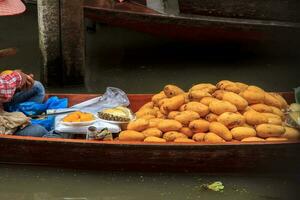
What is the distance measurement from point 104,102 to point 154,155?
95cm

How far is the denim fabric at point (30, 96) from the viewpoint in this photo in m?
4.93

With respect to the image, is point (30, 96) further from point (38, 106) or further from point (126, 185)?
point (126, 185)

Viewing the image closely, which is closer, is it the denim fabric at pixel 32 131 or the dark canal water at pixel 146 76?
the dark canal water at pixel 146 76

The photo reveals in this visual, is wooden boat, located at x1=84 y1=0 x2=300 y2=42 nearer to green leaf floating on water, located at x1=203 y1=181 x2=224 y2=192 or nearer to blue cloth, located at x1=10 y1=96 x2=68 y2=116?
blue cloth, located at x1=10 y1=96 x2=68 y2=116

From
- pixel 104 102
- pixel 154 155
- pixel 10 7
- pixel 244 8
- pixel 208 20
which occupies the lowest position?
pixel 154 155

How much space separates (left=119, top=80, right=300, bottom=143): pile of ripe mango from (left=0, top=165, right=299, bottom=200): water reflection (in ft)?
1.01

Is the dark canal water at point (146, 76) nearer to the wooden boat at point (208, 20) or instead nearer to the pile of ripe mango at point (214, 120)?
the pile of ripe mango at point (214, 120)

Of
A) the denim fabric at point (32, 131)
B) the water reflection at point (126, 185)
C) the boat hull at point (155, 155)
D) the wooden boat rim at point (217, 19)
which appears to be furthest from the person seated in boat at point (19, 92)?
the wooden boat rim at point (217, 19)

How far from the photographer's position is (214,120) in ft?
15.3

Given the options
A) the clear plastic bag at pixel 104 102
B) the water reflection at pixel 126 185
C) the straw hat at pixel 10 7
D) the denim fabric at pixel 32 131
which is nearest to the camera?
the water reflection at pixel 126 185

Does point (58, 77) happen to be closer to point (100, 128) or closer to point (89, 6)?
point (89, 6)

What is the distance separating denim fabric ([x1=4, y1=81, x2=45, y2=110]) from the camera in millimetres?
4934

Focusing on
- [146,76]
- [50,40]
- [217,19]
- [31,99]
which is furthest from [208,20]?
[31,99]

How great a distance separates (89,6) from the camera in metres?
7.06
